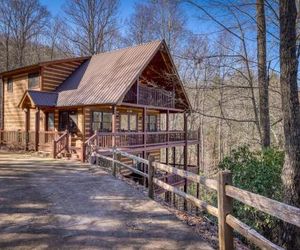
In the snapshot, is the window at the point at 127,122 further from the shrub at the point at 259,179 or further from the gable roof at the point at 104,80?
the shrub at the point at 259,179

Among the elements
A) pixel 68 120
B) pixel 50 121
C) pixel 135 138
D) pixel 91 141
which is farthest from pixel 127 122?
pixel 91 141

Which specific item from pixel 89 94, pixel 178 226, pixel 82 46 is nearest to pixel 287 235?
pixel 178 226

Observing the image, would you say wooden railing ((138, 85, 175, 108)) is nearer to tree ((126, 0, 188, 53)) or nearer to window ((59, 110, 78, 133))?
window ((59, 110, 78, 133))

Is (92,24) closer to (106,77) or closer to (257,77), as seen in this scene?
(106,77)

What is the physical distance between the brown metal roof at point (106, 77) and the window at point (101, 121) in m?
1.77

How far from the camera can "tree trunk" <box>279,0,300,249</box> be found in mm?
6012

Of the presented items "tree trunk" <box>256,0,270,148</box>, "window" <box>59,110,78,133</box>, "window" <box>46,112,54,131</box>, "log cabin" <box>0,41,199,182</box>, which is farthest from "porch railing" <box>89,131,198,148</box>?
"tree trunk" <box>256,0,270,148</box>

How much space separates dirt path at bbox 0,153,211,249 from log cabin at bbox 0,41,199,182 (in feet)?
20.5

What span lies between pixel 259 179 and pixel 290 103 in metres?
2.84

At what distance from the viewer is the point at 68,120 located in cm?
1970

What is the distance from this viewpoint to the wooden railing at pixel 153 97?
742 inches

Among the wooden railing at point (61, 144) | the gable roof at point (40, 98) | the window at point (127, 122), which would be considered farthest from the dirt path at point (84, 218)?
the window at point (127, 122)

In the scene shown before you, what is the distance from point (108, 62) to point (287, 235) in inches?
677

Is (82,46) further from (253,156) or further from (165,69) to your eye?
(253,156)
